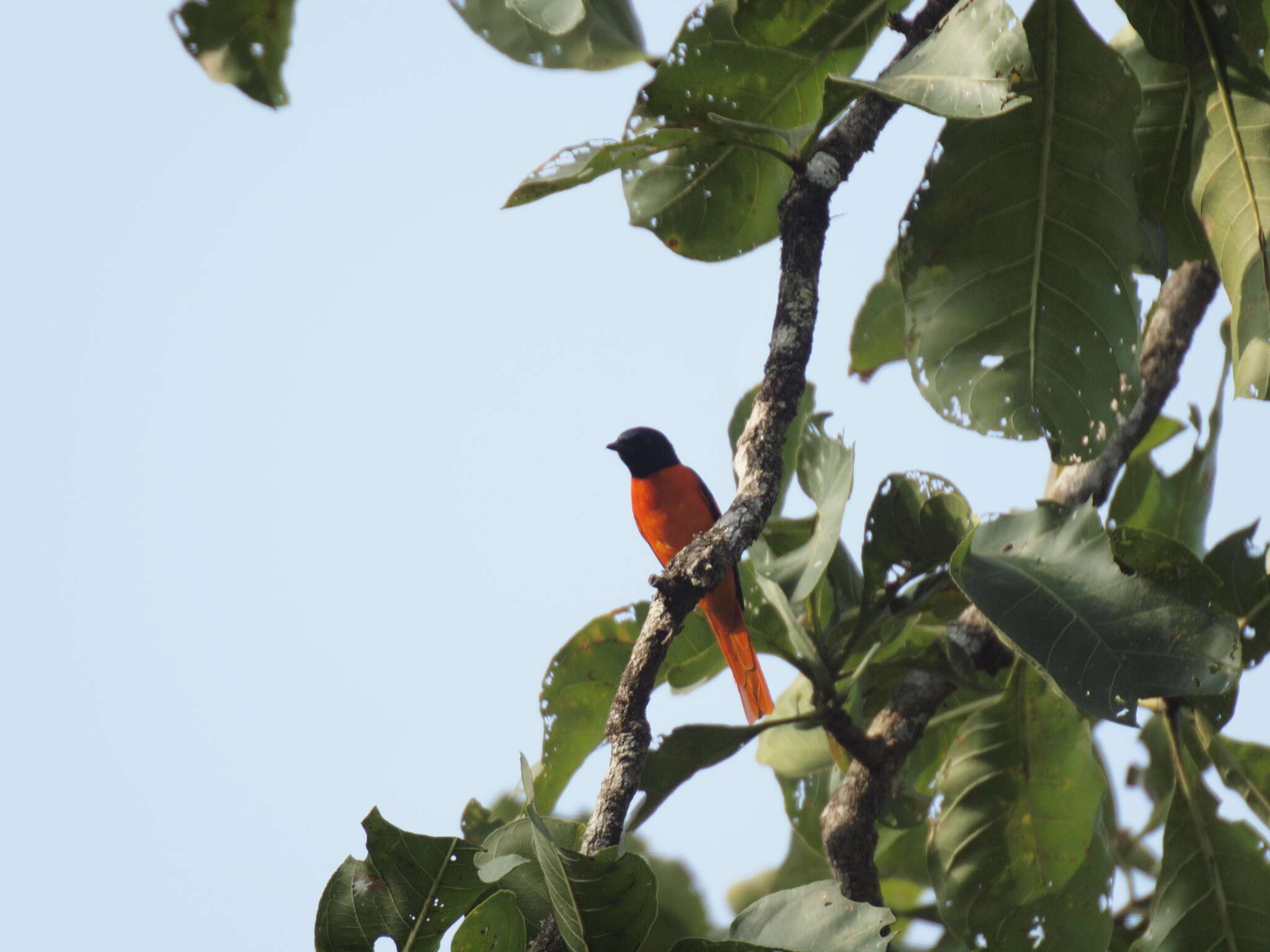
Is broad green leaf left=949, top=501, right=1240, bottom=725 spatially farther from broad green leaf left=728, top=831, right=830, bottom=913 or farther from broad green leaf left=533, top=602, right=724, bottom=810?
broad green leaf left=728, top=831, right=830, bottom=913

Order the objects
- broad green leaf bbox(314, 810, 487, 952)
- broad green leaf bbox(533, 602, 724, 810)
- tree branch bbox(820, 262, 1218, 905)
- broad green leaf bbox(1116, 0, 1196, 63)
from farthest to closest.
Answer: broad green leaf bbox(533, 602, 724, 810)
tree branch bbox(820, 262, 1218, 905)
broad green leaf bbox(1116, 0, 1196, 63)
broad green leaf bbox(314, 810, 487, 952)

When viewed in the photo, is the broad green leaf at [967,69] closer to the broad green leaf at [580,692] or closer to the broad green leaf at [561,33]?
the broad green leaf at [561,33]

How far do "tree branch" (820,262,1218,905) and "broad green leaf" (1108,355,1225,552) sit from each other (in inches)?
3.2

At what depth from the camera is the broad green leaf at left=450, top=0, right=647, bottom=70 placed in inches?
87.6

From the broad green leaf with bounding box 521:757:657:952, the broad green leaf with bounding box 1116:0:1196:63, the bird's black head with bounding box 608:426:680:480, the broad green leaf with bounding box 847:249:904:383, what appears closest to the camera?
the broad green leaf with bounding box 521:757:657:952

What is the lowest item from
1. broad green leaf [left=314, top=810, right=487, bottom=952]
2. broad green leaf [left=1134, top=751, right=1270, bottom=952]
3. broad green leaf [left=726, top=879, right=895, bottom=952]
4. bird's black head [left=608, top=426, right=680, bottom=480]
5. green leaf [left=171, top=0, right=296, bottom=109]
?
broad green leaf [left=1134, top=751, right=1270, bottom=952]

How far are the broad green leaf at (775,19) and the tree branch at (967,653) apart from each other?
1148 millimetres

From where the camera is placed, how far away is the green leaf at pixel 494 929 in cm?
157

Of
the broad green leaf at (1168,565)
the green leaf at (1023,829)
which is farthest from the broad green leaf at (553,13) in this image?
the green leaf at (1023,829)

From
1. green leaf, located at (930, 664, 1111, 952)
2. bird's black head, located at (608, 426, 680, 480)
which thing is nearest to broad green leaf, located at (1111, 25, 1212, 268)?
green leaf, located at (930, 664, 1111, 952)

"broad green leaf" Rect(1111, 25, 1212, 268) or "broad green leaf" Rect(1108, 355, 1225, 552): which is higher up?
"broad green leaf" Rect(1111, 25, 1212, 268)

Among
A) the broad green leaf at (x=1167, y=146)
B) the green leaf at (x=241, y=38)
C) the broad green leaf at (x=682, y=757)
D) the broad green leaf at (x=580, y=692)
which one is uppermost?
the green leaf at (x=241, y=38)

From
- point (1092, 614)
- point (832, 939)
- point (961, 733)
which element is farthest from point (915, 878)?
point (832, 939)

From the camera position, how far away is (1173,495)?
304cm
